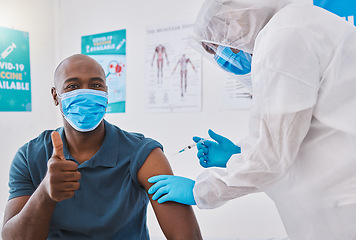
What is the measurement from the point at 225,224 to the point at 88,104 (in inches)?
65.3

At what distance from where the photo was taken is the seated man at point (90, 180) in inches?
49.8

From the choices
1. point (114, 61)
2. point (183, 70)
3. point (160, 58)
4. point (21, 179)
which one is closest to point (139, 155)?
point (21, 179)

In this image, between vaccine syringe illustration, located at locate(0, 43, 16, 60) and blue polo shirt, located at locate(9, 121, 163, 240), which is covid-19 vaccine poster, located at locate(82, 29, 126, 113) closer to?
vaccine syringe illustration, located at locate(0, 43, 16, 60)

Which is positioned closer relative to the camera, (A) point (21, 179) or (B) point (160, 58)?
(A) point (21, 179)

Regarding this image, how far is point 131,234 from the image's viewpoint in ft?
4.44

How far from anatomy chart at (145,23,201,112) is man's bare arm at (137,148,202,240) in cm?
139

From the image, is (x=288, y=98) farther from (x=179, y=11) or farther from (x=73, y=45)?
(x=73, y=45)

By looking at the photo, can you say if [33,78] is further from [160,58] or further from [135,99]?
[160,58]

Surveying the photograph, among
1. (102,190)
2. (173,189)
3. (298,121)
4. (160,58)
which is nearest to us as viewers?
(298,121)

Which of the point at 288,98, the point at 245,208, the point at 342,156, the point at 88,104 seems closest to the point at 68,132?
the point at 88,104

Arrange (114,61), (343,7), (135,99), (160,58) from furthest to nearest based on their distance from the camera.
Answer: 1. (114,61)
2. (135,99)
3. (160,58)
4. (343,7)

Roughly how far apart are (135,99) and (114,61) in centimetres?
40

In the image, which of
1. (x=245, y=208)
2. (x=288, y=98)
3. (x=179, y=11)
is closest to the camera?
(x=288, y=98)

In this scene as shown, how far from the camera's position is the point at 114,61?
3.09 m
